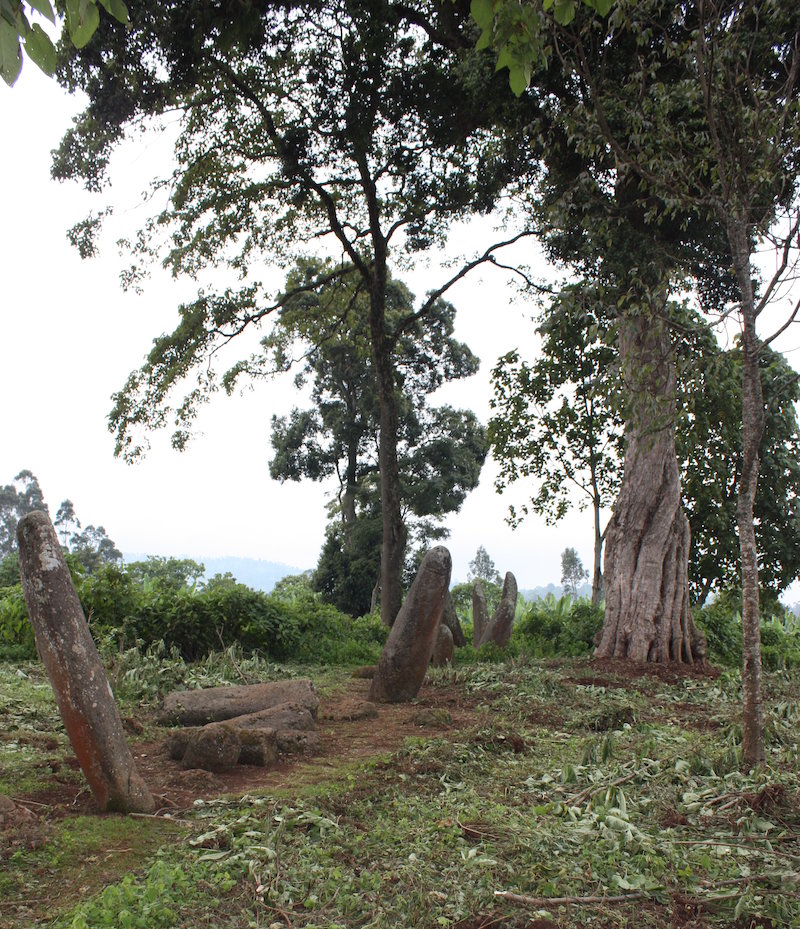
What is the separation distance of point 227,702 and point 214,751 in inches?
74.2

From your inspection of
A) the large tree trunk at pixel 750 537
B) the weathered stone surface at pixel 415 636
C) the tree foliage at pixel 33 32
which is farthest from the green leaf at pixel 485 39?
the weathered stone surface at pixel 415 636

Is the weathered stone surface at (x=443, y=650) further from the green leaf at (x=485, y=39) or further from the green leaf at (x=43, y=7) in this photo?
the green leaf at (x=43, y=7)

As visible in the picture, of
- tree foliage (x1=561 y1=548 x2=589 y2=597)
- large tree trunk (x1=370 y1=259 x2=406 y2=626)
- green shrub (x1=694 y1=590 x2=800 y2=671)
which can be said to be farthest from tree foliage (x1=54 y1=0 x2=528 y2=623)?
tree foliage (x1=561 y1=548 x2=589 y2=597)

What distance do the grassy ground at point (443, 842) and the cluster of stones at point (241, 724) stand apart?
1.31 ft

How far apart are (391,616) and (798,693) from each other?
29.7 ft

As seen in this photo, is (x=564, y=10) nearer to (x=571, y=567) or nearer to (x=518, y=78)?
(x=518, y=78)

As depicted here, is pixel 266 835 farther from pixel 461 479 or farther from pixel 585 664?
pixel 461 479

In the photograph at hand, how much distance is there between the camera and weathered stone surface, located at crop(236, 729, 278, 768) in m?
6.19

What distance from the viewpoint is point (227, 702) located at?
7.83 meters

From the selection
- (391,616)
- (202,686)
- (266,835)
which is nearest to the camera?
(266,835)

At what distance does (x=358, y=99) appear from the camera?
16359 mm

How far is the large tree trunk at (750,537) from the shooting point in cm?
600

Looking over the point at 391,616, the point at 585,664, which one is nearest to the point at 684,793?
the point at 585,664

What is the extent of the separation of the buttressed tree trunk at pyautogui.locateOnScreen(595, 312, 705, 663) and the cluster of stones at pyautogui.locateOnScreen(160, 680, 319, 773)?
271 inches
